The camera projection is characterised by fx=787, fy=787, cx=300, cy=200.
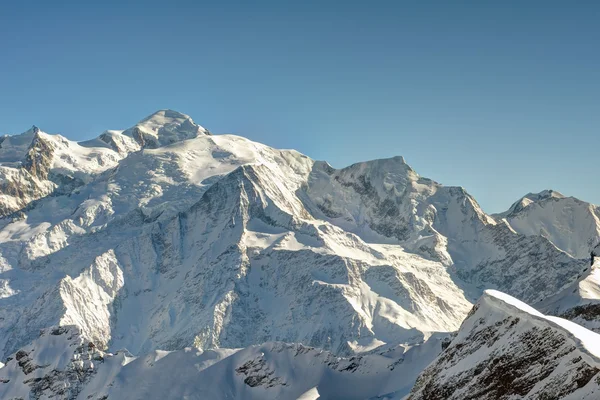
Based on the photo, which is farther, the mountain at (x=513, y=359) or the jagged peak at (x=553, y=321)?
the jagged peak at (x=553, y=321)

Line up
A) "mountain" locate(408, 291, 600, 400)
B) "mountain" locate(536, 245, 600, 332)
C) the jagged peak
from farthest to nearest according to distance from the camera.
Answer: "mountain" locate(536, 245, 600, 332)
the jagged peak
"mountain" locate(408, 291, 600, 400)

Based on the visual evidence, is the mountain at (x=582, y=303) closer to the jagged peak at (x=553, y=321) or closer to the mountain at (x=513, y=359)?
the jagged peak at (x=553, y=321)

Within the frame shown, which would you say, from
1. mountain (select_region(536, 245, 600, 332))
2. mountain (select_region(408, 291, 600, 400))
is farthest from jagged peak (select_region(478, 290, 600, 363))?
mountain (select_region(536, 245, 600, 332))

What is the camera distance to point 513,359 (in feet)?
274

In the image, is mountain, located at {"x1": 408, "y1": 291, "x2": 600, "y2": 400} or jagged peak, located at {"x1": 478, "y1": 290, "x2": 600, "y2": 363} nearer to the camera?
mountain, located at {"x1": 408, "y1": 291, "x2": 600, "y2": 400}

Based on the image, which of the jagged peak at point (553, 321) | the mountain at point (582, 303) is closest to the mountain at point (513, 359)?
the jagged peak at point (553, 321)

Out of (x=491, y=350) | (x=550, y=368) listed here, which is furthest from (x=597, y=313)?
(x=550, y=368)

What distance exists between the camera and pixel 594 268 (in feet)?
587

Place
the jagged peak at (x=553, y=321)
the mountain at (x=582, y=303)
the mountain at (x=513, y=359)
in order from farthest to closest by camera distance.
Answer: the mountain at (x=582, y=303), the jagged peak at (x=553, y=321), the mountain at (x=513, y=359)

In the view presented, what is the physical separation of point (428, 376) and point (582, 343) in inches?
1246

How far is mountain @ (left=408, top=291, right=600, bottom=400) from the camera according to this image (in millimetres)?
72688

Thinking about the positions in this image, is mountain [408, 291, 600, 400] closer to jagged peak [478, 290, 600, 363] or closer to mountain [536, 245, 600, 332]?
jagged peak [478, 290, 600, 363]

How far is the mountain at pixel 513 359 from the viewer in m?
72.7

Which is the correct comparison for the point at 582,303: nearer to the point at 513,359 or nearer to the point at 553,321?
the point at 513,359
